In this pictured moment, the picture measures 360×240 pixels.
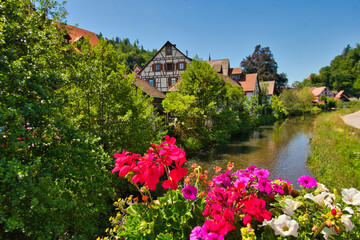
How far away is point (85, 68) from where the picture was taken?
536 centimetres

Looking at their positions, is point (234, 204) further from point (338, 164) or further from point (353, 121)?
point (353, 121)

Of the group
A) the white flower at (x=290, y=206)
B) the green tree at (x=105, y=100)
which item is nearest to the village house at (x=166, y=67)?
the green tree at (x=105, y=100)

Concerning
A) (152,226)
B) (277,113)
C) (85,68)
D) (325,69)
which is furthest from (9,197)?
(325,69)

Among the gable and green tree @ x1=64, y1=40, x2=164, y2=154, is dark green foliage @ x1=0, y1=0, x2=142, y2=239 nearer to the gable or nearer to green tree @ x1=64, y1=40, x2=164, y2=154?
green tree @ x1=64, y1=40, x2=164, y2=154

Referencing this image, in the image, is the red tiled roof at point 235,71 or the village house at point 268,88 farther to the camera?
the village house at point 268,88

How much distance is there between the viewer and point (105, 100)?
20.4 feet

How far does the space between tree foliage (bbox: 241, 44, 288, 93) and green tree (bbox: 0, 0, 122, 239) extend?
53.2m

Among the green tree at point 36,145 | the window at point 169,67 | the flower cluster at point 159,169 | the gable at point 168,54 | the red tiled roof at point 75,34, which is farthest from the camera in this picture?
the window at point 169,67

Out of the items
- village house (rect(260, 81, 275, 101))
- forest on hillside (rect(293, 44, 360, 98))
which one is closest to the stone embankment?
village house (rect(260, 81, 275, 101))

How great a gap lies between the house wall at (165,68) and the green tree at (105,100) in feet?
72.9

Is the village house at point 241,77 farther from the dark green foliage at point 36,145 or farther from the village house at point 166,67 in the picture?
the dark green foliage at point 36,145

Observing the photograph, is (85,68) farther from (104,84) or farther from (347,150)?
(347,150)

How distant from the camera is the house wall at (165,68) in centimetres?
2852

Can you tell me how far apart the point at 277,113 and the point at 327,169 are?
36156mm
